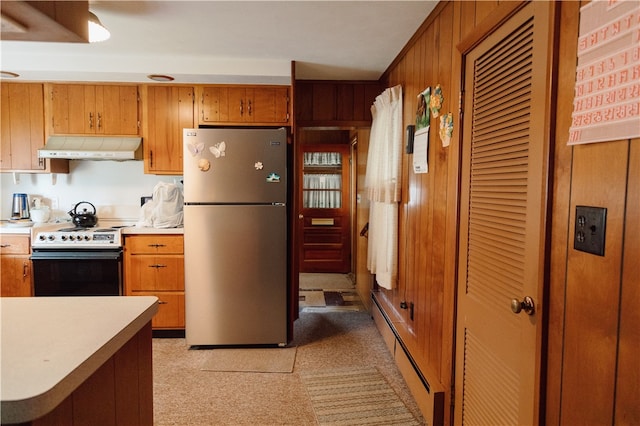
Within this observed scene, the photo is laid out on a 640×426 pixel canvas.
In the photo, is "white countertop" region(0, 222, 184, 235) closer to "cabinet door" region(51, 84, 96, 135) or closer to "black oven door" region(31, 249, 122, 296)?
"black oven door" region(31, 249, 122, 296)

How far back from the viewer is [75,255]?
308 centimetres

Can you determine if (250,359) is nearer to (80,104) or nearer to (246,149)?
(246,149)

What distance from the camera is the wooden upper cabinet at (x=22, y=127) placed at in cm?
331

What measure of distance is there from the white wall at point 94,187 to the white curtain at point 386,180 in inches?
75.5

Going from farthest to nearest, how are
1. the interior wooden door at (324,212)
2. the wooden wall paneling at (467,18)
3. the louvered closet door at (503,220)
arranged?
the interior wooden door at (324,212), the wooden wall paneling at (467,18), the louvered closet door at (503,220)

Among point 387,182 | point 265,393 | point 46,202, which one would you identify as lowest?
point 265,393

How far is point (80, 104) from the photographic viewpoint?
3.32 metres

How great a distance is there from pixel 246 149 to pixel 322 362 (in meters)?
1.71

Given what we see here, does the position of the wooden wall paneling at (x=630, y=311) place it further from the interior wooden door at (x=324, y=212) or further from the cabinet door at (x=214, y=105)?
the interior wooden door at (x=324, y=212)

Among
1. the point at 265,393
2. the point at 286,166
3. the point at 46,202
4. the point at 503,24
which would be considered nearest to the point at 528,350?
the point at 503,24

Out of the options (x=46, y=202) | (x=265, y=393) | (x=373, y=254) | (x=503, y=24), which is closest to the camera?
(x=503, y=24)

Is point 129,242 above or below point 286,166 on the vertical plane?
below

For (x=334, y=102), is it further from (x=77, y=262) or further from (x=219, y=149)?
(x=77, y=262)

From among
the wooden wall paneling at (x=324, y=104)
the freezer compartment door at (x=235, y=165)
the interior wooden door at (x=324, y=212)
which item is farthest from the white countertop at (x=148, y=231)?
the interior wooden door at (x=324, y=212)
